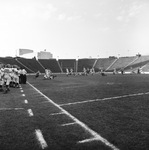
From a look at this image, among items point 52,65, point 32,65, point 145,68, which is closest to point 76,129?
point 145,68

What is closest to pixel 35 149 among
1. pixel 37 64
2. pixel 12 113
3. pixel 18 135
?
pixel 18 135

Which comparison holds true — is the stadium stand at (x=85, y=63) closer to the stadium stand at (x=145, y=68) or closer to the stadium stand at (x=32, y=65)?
the stadium stand at (x=32, y=65)

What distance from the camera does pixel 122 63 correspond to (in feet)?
274

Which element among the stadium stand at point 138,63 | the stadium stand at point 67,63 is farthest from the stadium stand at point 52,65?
the stadium stand at point 138,63

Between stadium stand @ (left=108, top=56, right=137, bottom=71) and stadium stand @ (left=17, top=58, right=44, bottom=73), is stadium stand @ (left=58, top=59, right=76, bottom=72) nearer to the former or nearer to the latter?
stadium stand @ (left=17, top=58, right=44, bottom=73)

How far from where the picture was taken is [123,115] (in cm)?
692

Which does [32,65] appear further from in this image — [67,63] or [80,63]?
[80,63]

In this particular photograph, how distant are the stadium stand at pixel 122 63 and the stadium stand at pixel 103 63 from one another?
2351 mm

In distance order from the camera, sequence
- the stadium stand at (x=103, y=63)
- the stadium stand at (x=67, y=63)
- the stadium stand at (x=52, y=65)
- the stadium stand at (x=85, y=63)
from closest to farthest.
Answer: the stadium stand at (x=52, y=65)
the stadium stand at (x=103, y=63)
the stadium stand at (x=67, y=63)
the stadium stand at (x=85, y=63)

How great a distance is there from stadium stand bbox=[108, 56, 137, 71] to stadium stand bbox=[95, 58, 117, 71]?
235 centimetres

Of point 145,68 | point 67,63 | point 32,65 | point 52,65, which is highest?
point 67,63

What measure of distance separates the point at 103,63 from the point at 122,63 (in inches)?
A: 330

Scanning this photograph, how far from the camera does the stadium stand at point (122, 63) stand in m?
80.2

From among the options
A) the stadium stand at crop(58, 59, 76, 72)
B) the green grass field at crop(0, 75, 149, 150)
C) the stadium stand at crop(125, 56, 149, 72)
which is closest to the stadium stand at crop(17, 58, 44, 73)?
the stadium stand at crop(58, 59, 76, 72)
